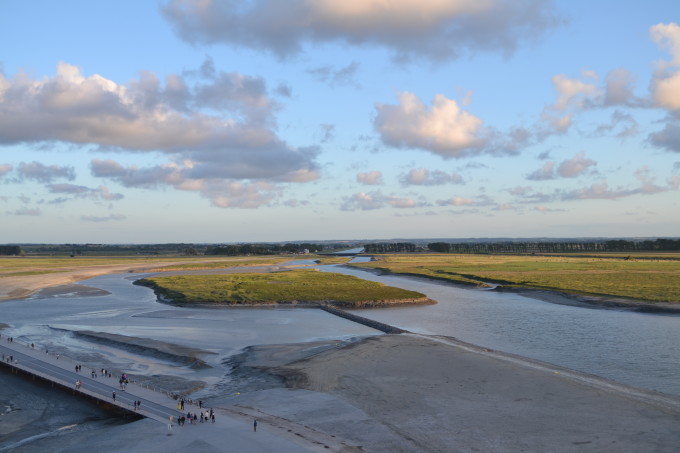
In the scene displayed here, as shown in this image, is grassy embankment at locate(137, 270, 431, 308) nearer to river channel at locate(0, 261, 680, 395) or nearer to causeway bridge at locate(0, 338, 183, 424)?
river channel at locate(0, 261, 680, 395)

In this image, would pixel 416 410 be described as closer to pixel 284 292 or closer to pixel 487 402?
pixel 487 402

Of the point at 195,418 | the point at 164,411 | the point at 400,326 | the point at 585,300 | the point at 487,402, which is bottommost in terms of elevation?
the point at 400,326

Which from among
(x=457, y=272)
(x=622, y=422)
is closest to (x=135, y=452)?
(x=622, y=422)

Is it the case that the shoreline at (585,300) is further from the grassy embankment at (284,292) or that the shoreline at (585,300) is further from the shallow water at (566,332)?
the grassy embankment at (284,292)

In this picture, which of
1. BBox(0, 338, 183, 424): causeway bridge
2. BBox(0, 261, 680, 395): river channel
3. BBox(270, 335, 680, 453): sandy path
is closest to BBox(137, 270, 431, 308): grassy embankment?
BBox(0, 261, 680, 395): river channel

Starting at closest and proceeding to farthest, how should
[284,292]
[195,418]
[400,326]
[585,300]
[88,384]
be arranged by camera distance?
[195,418] → [88,384] → [400,326] → [585,300] → [284,292]

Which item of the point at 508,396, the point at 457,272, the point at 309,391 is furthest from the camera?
the point at 457,272

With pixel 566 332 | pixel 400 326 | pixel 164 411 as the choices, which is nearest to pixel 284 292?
pixel 400 326

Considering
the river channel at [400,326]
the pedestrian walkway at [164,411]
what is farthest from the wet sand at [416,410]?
the river channel at [400,326]

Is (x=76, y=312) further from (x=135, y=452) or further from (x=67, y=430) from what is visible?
(x=135, y=452)
